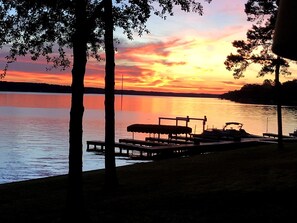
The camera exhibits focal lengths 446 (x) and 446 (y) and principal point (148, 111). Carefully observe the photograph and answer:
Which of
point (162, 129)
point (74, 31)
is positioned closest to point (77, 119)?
point (74, 31)

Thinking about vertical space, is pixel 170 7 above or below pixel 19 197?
above

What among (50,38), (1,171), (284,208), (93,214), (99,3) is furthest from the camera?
(1,171)

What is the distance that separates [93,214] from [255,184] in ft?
18.9

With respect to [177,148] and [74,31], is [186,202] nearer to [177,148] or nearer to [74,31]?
[74,31]

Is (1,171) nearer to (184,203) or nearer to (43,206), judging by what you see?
(43,206)

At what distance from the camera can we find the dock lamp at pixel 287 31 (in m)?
1.49

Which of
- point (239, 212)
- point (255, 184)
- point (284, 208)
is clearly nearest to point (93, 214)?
point (239, 212)

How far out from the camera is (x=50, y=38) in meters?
12.0

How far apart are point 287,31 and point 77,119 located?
8820 mm

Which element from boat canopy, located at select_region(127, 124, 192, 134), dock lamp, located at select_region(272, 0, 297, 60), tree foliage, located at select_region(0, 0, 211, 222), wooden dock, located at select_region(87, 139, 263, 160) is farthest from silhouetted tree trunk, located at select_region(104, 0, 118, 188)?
boat canopy, located at select_region(127, 124, 192, 134)

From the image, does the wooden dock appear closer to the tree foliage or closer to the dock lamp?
the tree foliage

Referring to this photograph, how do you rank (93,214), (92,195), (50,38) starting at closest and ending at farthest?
1. (93,214)
2. (50,38)
3. (92,195)

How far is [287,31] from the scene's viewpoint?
4.98ft

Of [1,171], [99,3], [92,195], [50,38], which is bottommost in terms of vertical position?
[1,171]
